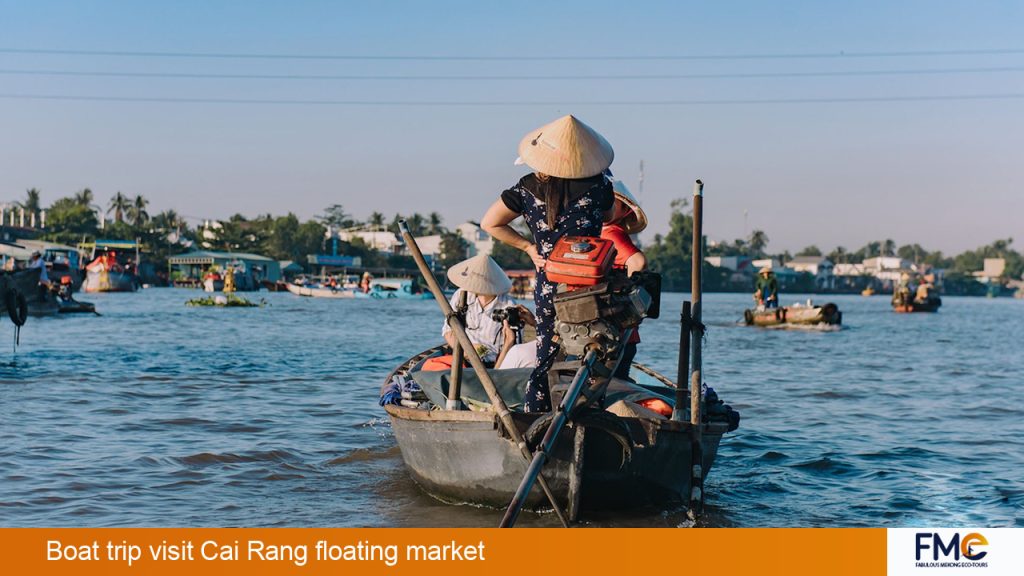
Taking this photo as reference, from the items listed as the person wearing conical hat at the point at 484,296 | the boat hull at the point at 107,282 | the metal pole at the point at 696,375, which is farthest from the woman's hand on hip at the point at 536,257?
the boat hull at the point at 107,282

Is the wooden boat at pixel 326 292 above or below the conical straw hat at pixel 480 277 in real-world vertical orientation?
below

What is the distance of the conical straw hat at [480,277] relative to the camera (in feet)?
32.6

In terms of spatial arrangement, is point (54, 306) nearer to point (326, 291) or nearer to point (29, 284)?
point (29, 284)

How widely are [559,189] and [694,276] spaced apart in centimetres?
129

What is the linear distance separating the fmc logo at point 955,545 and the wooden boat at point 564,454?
1796 mm

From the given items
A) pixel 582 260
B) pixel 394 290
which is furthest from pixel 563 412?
pixel 394 290

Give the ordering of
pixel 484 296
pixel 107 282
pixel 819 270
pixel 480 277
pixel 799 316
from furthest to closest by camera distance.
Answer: pixel 819 270 < pixel 107 282 < pixel 799 316 < pixel 484 296 < pixel 480 277

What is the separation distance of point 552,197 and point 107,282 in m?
77.0

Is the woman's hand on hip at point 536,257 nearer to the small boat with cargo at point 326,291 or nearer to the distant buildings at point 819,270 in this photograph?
the small boat with cargo at point 326,291

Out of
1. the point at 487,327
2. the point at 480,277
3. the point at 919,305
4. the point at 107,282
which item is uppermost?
the point at 480,277

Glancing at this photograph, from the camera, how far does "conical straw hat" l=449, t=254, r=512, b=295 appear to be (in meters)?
9.93

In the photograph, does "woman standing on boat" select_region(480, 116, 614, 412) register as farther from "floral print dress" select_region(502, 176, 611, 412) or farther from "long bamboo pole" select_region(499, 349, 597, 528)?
"long bamboo pole" select_region(499, 349, 597, 528)

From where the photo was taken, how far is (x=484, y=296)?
34.2 ft

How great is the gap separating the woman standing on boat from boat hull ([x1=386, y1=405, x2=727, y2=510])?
360 millimetres
